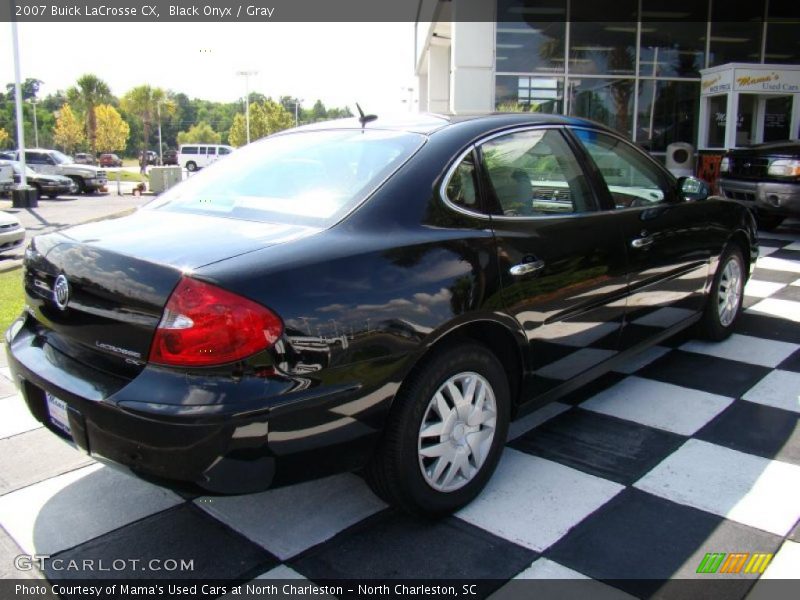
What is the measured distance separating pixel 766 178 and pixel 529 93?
19.9 feet

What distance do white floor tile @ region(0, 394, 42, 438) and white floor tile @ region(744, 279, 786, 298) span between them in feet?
18.8

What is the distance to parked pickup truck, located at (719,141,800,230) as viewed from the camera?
28.0 feet

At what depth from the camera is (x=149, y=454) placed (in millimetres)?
2031

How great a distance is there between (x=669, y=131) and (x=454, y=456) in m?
13.9

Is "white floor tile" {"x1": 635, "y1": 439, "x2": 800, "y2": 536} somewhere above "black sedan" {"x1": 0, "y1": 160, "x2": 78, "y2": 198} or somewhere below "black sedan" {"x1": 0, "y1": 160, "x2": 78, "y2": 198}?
below

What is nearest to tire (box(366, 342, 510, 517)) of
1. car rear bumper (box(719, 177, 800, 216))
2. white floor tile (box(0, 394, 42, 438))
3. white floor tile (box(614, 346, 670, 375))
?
white floor tile (box(614, 346, 670, 375))

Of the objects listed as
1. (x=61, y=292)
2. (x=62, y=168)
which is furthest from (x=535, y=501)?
(x=62, y=168)

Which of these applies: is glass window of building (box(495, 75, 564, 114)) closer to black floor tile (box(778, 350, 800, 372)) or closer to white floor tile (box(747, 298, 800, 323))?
white floor tile (box(747, 298, 800, 323))

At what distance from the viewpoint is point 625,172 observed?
3.67 meters

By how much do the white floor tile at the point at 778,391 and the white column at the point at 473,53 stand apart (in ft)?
31.0

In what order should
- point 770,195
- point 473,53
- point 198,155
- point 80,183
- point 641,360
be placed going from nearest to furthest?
point 641,360 → point 770,195 → point 473,53 → point 80,183 → point 198,155

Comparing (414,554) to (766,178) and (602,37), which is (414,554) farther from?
(602,37)

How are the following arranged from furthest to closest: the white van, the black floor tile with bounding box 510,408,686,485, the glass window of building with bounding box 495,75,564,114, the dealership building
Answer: the white van, the glass window of building with bounding box 495,75,564,114, the dealership building, the black floor tile with bounding box 510,408,686,485

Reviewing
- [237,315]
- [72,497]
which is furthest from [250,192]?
[72,497]
